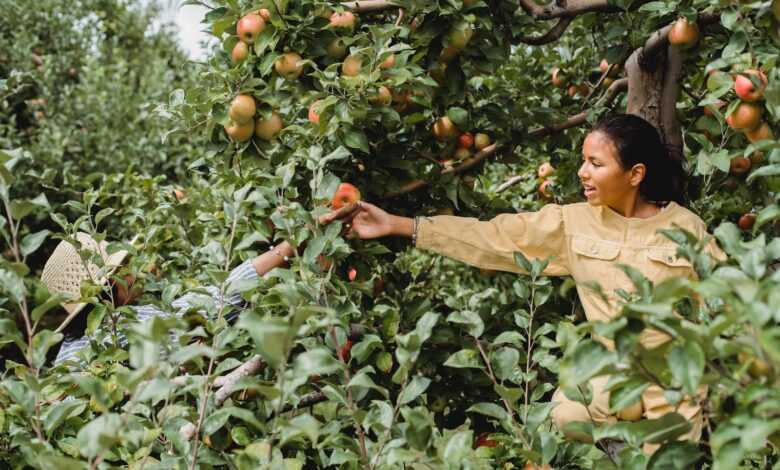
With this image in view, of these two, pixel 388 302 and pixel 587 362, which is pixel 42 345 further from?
pixel 388 302

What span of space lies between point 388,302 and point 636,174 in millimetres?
865

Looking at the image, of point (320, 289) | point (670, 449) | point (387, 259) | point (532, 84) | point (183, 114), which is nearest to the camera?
point (670, 449)

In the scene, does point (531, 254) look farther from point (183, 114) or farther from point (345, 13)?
point (183, 114)

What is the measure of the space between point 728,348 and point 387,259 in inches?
61.8

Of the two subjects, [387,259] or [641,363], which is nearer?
[641,363]

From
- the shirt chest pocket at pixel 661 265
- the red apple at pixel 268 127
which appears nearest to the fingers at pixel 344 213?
the red apple at pixel 268 127

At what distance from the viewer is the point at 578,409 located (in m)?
1.67

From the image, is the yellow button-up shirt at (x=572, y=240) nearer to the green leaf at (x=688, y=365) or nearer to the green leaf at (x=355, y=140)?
the green leaf at (x=355, y=140)

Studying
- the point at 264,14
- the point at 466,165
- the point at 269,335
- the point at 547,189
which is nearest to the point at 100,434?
the point at 269,335

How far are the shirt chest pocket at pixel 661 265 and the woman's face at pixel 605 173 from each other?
151mm

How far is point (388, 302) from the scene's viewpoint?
94.1 inches

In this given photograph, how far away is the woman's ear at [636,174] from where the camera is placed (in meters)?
1.82

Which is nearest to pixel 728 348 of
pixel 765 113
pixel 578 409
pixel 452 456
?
pixel 452 456

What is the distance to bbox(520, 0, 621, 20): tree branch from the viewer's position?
2.11 metres
